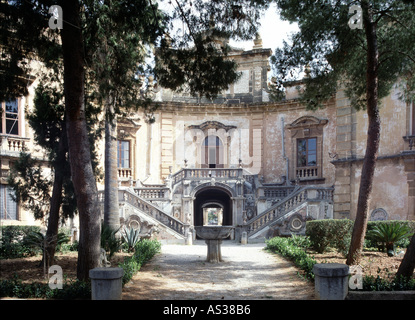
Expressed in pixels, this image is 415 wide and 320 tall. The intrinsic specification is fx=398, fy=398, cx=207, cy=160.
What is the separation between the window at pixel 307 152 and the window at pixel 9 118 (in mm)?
15669

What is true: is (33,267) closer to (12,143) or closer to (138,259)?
(138,259)

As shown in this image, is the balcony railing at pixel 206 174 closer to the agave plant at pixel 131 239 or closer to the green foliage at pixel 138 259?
the green foliage at pixel 138 259

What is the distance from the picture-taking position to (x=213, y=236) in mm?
11812

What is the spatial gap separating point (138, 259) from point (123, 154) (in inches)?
554

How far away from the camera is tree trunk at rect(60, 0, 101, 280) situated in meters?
8.09

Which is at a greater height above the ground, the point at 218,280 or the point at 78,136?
the point at 78,136

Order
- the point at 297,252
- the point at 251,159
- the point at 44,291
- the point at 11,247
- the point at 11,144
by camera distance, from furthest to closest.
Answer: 1. the point at 251,159
2. the point at 11,144
3. the point at 11,247
4. the point at 297,252
5. the point at 44,291

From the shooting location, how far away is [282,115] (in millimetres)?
25312

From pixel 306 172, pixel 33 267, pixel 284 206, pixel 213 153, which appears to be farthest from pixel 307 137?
pixel 33 267

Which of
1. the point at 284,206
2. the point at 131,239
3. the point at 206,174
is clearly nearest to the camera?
the point at 131,239

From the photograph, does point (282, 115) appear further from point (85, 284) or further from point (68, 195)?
point (85, 284)
